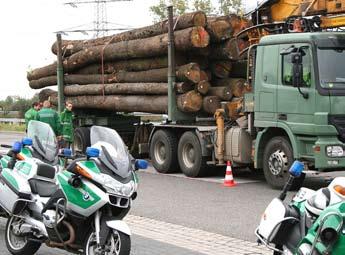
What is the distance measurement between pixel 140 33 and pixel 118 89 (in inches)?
66.5

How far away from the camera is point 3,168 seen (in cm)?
755

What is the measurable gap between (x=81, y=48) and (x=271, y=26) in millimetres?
7359

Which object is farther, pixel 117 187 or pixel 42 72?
pixel 42 72

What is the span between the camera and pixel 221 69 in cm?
1540

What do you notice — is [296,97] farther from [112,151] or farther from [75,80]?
[75,80]

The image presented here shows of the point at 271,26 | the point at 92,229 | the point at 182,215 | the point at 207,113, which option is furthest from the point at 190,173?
the point at 92,229

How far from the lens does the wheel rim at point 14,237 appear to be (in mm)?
6923

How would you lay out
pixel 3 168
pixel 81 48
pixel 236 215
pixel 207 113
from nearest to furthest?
pixel 3 168, pixel 236 215, pixel 207 113, pixel 81 48

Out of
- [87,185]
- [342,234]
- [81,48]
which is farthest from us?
[81,48]

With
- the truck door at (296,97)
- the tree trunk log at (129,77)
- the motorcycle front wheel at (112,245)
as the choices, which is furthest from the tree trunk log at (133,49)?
the motorcycle front wheel at (112,245)

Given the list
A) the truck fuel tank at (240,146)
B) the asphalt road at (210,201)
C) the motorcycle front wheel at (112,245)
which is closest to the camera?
the motorcycle front wheel at (112,245)

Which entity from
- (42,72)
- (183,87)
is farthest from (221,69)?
(42,72)

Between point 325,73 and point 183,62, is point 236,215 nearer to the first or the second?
point 325,73

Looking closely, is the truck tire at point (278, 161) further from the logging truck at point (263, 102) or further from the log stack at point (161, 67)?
the log stack at point (161, 67)
